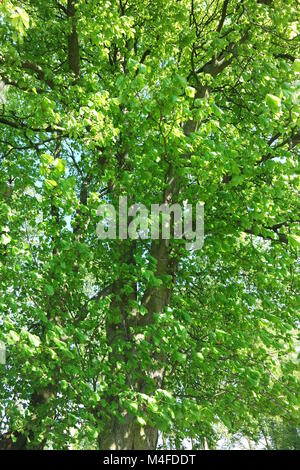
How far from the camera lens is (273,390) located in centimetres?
723

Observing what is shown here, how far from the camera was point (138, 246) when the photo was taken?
8.55 m

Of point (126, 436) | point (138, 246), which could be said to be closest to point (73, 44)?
point (138, 246)

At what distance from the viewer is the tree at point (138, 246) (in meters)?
5.68

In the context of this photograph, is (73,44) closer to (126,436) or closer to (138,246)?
(138,246)

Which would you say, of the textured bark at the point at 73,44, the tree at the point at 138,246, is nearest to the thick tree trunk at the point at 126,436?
the tree at the point at 138,246

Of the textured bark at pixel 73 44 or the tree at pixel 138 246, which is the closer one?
the tree at pixel 138 246

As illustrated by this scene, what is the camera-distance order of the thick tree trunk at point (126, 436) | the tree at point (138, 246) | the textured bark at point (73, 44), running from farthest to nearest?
the textured bark at point (73, 44) < the thick tree trunk at point (126, 436) < the tree at point (138, 246)

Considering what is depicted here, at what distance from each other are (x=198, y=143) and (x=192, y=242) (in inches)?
86.9

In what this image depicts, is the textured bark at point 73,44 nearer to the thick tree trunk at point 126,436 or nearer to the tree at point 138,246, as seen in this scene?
the tree at point 138,246

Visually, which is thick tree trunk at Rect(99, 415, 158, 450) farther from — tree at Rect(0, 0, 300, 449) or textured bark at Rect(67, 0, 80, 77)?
textured bark at Rect(67, 0, 80, 77)

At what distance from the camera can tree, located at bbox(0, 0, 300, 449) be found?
18.6 feet

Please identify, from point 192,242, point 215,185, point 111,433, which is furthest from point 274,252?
point 111,433

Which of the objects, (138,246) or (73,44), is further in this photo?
(138,246)
